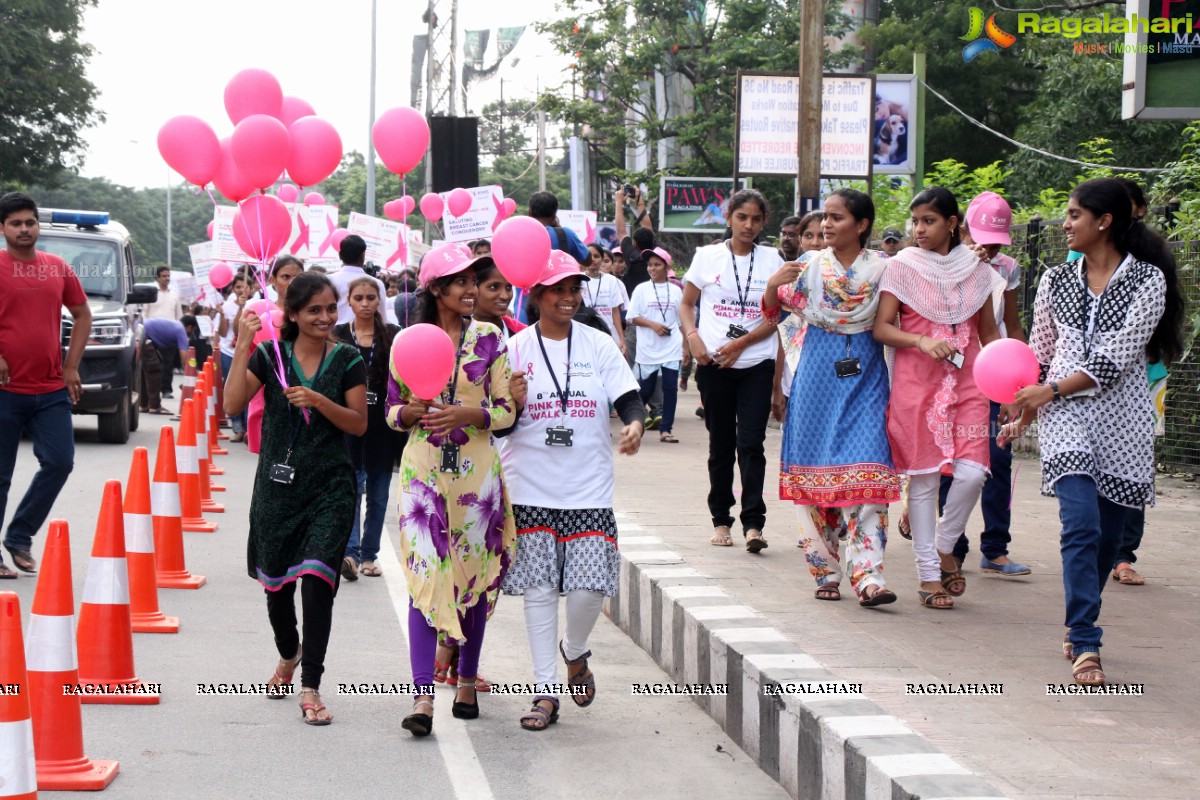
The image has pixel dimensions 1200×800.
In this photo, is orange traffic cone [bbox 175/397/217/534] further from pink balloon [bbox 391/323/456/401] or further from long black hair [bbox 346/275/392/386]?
pink balloon [bbox 391/323/456/401]

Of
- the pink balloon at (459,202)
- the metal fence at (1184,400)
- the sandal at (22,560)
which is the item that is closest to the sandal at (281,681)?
the sandal at (22,560)

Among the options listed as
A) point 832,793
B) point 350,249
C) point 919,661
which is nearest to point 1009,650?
point 919,661

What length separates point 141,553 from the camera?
22.6ft

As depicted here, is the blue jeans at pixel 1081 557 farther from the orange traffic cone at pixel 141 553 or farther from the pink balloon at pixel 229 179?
the pink balloon at pixel 229 179

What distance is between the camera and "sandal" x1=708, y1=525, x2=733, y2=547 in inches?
340

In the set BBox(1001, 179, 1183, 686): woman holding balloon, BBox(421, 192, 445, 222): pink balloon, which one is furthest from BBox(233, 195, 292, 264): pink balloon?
BBox(421, 192, 445, 222): pink balloon

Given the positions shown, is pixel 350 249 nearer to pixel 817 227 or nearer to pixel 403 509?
pixel 817 227

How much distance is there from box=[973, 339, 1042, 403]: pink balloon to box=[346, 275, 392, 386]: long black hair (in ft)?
11.1

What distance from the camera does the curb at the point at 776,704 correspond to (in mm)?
4250

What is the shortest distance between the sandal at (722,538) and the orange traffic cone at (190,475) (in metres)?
3.50

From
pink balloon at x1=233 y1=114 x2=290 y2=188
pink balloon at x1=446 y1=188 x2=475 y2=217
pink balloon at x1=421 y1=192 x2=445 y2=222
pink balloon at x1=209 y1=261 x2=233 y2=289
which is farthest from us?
pink balloon at x1=209 y1=261 x2=233 y2=289

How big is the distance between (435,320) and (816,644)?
6.50 feet

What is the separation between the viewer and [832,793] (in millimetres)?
4617

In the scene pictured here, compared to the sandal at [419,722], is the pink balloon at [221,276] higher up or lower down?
higher up
